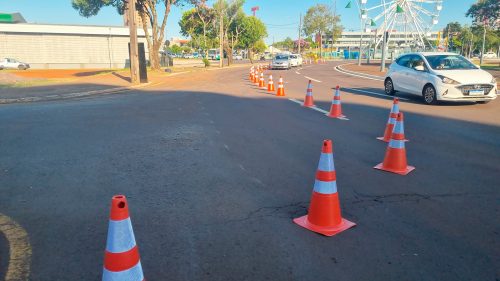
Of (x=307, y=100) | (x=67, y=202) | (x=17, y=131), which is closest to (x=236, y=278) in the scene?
(x=67, y=202)

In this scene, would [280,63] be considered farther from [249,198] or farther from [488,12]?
[249,198]

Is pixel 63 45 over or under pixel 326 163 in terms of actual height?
over

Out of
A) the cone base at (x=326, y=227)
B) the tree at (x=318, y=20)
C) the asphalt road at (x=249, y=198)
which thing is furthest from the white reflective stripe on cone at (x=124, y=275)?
the tree at (x=318, y=20)

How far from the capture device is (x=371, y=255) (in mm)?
3246

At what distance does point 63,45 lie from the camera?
141 feet

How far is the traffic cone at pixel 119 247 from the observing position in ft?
7.45

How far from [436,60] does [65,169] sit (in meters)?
11.7

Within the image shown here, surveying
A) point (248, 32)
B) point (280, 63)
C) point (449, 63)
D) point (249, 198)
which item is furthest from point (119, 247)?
point (248, 32)

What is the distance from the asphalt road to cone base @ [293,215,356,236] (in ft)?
0.23

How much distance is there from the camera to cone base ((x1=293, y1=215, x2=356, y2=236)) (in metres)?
3.66

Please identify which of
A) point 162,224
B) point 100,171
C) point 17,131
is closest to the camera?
point 162,224

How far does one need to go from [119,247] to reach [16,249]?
1.65 m

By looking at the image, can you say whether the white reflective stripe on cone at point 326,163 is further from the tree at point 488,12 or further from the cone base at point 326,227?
the tree at point 488,12

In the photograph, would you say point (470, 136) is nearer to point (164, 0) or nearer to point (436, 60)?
point (436, 60)
